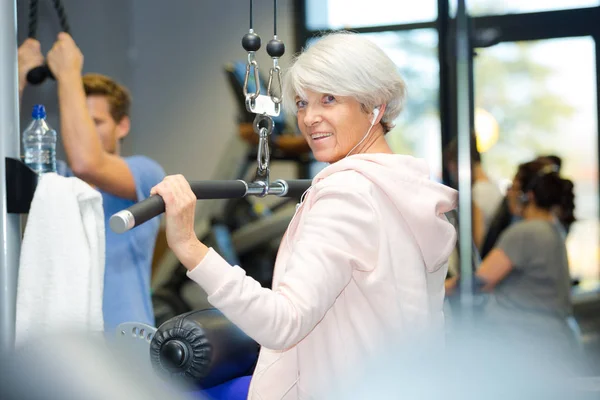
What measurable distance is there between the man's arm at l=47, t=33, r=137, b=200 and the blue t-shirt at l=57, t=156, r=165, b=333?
0.04 metres

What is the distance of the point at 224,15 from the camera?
3.96m

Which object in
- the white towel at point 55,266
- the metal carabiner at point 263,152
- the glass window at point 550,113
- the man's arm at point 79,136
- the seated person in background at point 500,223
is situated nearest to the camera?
the metal carabiner at point 263,152

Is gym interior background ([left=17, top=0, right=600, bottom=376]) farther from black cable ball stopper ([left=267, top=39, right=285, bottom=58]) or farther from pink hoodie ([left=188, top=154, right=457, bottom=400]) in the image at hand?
pink hoodie ([left=188, top=154, right=457, bottom=400])

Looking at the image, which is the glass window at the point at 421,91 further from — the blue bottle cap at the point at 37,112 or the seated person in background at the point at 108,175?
the blue bottle cap at the point at 37,112

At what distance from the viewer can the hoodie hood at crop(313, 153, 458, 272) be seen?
3.31 feet

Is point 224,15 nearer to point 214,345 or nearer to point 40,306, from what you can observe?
point 40,306

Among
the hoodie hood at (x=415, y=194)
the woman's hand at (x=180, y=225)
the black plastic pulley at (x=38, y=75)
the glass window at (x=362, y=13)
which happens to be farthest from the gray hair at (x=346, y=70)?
the glass window at (x=362, y=13)

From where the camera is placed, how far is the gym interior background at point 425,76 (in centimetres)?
362

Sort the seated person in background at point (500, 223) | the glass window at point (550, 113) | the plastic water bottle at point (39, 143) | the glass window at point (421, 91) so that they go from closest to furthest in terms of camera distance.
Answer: the plastic water bottle at point (39, 143) → the seated person in background at point (500, 223) → the glass window at point (550, 113) → the glass window at point (421, 91)

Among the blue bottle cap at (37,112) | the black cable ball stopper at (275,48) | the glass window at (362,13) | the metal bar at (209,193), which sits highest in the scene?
the glass window at (362,13)

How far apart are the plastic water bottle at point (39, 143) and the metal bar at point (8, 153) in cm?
9

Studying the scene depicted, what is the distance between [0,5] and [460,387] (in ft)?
4.03

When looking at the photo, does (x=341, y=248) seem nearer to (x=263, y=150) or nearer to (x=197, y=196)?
(x=197, y=196)

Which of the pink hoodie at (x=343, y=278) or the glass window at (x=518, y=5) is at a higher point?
the glass window at (x=518, y=5)
